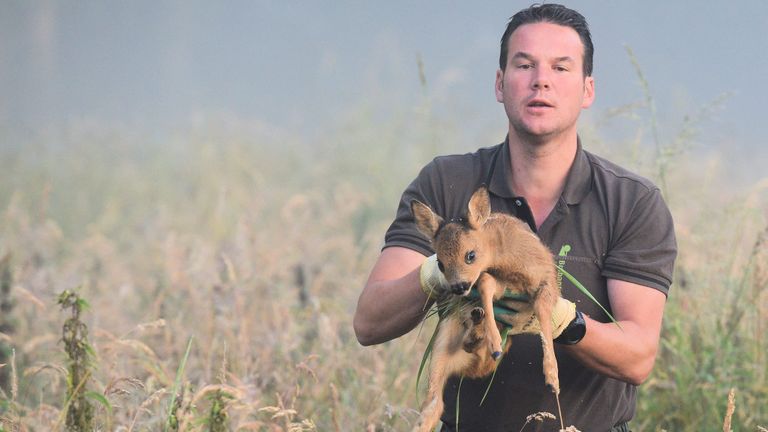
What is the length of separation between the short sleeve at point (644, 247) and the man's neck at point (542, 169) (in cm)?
33

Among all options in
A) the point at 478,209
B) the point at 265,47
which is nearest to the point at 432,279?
the point at 478,209

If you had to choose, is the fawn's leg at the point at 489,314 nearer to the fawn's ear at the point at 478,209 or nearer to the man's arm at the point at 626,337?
the fawn's ear at the point at 478,209

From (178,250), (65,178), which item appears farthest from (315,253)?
(65,178)

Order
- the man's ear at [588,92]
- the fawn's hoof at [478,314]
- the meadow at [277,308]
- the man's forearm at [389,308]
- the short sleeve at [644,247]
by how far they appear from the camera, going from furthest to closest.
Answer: the man's ear at [588,92], the meadow at [277,308], the short sleeve at [644,247], the man's forearm at [389,308], the fawn's hoof at [478,314]

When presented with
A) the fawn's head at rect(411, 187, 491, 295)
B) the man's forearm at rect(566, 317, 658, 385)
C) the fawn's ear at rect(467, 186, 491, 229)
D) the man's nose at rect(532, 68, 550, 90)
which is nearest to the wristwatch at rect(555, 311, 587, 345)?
the man's forearm at rect(566, 317, 658, 385)

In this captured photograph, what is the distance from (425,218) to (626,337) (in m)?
0.89

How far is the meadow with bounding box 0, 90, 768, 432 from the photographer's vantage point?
3.95m

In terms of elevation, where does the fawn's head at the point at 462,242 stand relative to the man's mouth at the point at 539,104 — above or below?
below

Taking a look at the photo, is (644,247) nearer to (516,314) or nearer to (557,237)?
(557,237)

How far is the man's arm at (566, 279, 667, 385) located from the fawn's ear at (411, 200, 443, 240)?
644 millimetres

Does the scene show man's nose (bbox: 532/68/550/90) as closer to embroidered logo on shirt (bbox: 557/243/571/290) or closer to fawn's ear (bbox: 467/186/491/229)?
embroidered logo on shirt (bbox: 557/243/571/290)

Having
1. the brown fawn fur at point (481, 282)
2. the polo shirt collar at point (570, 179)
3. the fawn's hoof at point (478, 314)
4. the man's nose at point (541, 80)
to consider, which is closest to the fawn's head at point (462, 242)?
the brown fawn fur at point (481, 282)

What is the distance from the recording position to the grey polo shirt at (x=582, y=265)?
151 inches

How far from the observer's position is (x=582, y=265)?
152 inches
